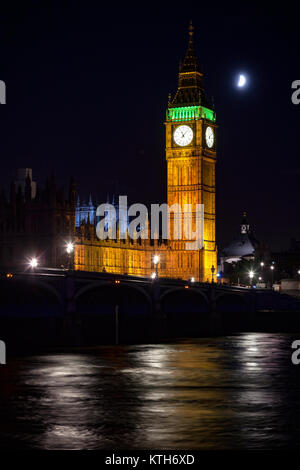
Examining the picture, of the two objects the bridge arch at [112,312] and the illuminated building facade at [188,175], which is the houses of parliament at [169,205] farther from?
the bridge arch at [112,312]

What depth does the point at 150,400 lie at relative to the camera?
41.1m

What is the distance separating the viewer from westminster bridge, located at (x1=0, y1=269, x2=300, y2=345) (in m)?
77.8

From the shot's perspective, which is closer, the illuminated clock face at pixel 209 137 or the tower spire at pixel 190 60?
the illuminated clock face at pixel 209 137

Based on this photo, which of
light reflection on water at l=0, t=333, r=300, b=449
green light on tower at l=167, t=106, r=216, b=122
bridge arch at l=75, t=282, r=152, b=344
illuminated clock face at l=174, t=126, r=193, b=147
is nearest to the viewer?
light reflection on water at l=0, t=333, r=300, b=449

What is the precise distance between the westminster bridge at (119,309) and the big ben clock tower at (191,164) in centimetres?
2454

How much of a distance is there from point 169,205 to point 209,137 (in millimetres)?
12436

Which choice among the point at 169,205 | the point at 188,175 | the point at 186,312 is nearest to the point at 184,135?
the point at 188,175

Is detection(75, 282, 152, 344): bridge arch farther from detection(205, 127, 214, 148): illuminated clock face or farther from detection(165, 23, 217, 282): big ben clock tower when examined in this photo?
detection(205, 127, 214, 148): illuminated clock face

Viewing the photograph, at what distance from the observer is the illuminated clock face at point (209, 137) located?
494ft

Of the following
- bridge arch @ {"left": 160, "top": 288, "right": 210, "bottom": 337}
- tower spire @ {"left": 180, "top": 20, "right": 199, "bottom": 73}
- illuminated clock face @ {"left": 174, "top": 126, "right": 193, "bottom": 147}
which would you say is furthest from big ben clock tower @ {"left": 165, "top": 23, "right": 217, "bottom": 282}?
bridge arch @ {"left": 160, "top": 288, "right": 210, "bottom": 337}

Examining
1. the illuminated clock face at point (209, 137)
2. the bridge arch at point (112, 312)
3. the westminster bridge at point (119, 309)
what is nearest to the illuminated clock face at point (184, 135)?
the illuminated clock face at point (209, 137)

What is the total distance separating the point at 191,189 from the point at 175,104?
13868mm

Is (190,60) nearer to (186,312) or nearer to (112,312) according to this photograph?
(186,312)

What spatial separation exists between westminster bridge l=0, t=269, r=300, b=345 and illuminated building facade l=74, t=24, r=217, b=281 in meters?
23.5
